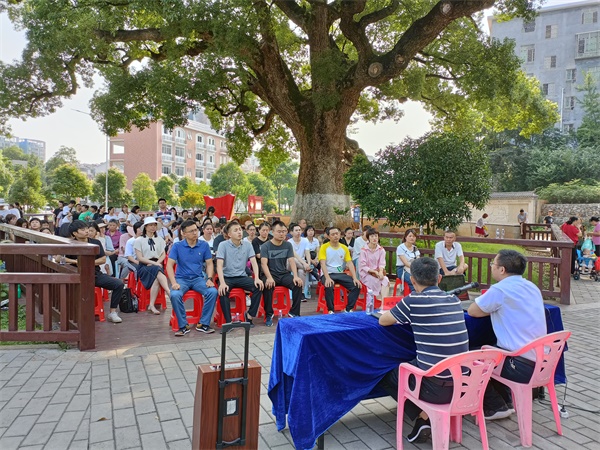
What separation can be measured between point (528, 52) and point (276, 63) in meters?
40.4

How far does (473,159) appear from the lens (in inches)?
488

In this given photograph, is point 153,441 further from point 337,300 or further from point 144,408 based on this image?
point 337,300

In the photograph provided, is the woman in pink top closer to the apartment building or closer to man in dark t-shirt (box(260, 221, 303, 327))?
man in dark t-shirt (box(260, 221, 303, 327))

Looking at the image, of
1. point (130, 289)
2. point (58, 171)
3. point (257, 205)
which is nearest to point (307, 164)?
point (130, 289)

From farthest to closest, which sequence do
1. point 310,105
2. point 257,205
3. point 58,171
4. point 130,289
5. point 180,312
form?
point 257,205
point 58,171
point 310,105
point 130,289
point 180,312

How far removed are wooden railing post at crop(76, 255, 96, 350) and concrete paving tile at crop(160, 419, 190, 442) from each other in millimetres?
2164

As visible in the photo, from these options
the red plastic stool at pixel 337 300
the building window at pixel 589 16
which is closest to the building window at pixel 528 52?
the building window at pixel 589 16

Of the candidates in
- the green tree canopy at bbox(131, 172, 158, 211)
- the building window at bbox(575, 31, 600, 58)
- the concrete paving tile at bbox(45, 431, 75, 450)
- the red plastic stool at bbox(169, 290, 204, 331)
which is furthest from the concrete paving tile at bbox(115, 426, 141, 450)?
the building window at bbox(575, 31, 600, 58)

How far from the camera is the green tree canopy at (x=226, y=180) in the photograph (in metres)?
53.2

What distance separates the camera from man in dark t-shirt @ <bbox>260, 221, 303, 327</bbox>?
22.7 ft

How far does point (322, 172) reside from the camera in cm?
1491

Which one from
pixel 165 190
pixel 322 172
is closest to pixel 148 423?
pixel 322 172

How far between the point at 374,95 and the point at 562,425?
16905 mm

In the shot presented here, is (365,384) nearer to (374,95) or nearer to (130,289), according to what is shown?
(130,289)
